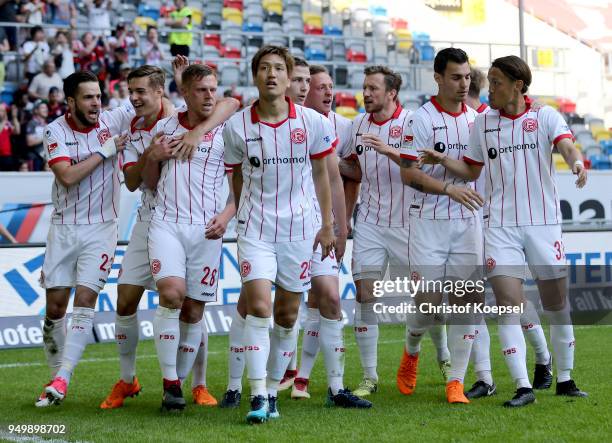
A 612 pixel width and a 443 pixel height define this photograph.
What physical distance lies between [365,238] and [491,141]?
4.54 ft

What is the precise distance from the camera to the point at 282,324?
6641mm

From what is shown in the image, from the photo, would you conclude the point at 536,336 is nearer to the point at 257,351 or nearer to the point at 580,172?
the point at 580,172

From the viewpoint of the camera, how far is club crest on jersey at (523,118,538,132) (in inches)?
266

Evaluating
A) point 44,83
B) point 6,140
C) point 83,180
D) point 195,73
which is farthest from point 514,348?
point 44,83

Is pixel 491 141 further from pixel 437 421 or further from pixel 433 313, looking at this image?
pixel 437 421

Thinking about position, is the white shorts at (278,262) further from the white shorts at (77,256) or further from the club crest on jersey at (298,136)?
the white shorts at (77,256)

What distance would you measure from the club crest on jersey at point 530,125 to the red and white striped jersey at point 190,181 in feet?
6.54

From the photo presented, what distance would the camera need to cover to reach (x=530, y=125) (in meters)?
6.78

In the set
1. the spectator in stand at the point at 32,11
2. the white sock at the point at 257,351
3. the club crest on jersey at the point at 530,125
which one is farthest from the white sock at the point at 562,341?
the spectator in stand at the point at 32,11

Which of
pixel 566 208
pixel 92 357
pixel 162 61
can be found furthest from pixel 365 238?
pixel 162 61

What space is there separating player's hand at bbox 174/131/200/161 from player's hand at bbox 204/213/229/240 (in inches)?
17.7

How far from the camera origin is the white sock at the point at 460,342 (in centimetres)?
706

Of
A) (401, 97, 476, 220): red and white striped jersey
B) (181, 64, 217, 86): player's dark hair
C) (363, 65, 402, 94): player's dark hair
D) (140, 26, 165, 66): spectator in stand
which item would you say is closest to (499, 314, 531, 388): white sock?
(401, 97, 476, 220): red and white striped jersey

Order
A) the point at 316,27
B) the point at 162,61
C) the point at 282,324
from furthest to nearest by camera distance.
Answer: the point at 316,27
the point at 162,61
the point at 282,324
